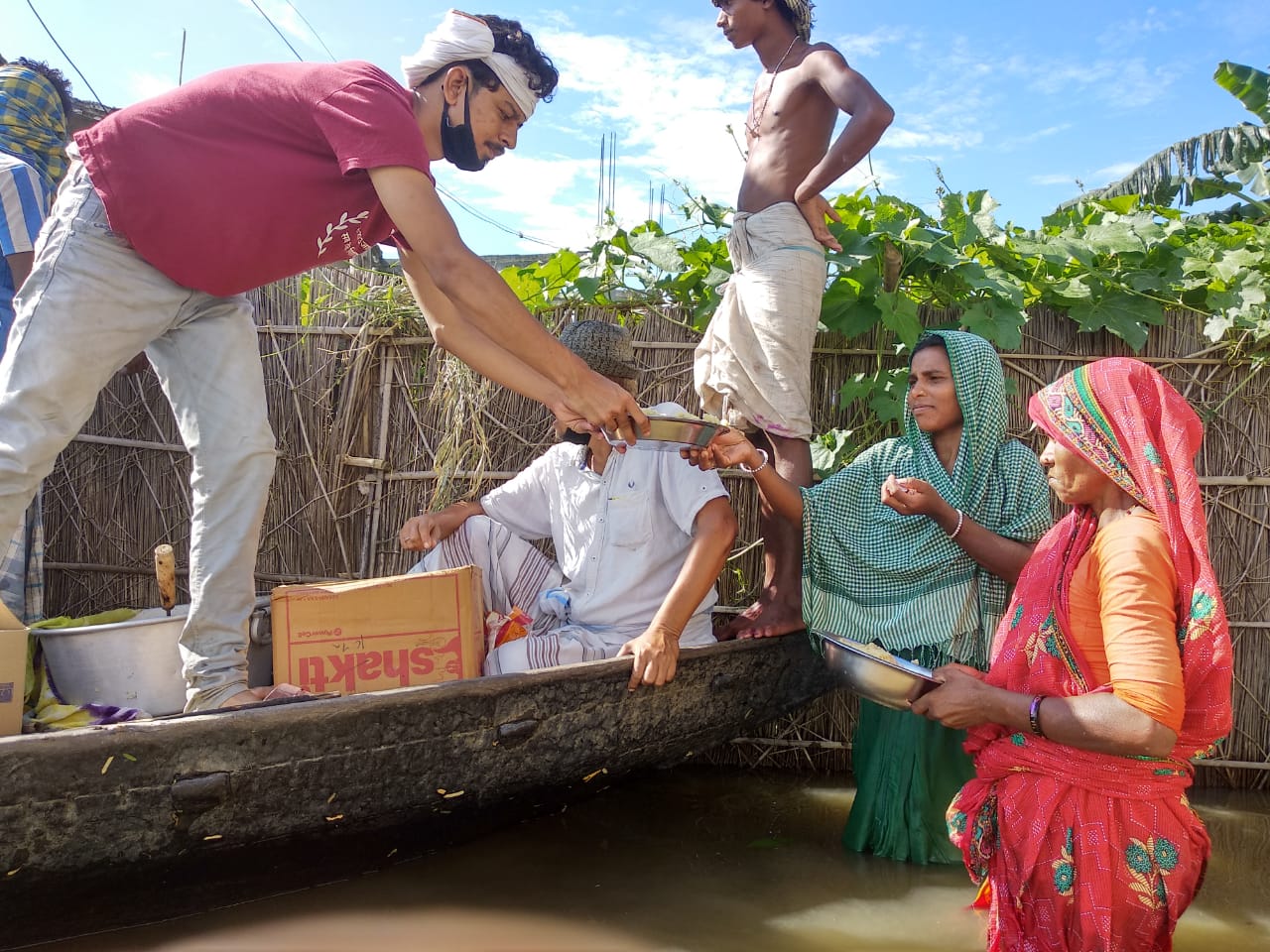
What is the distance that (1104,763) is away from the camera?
202 cm

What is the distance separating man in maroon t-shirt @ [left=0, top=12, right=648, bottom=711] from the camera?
237 cm

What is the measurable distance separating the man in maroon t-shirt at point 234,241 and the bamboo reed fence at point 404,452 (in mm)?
1538

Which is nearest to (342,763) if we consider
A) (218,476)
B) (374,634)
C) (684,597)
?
(374,634)

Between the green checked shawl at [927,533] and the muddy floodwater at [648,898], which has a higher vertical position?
the green checked shawl at [927,533]

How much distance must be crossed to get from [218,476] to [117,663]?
0.63 metres

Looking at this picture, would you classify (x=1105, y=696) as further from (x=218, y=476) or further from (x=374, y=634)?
(x=218, y=476)

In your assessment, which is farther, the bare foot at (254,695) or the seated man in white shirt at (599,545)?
the seated man in white shirt at (599,545)

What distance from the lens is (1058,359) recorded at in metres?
3.92

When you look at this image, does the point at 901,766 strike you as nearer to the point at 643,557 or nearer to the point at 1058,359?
the point at 643,557

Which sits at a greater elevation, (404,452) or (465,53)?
(465,53)

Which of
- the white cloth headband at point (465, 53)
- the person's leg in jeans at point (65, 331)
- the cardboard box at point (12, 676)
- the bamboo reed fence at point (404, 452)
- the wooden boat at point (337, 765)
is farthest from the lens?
the bamboo reed fence at point (404, 452)

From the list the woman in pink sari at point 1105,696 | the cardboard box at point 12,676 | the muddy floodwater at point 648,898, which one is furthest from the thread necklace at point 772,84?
the cardboard box at point 12,676

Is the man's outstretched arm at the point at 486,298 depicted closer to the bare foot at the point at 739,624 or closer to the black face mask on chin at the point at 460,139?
the black face mask on chin at the point at 460,139

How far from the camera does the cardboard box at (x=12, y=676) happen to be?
221 centimetres
